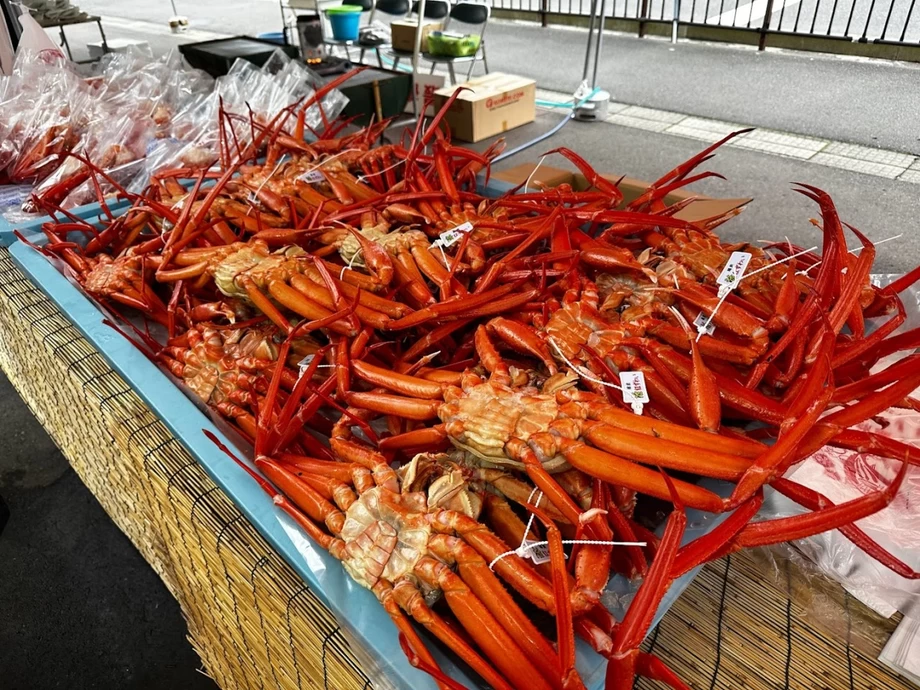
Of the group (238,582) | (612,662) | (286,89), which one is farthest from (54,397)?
(612,662)

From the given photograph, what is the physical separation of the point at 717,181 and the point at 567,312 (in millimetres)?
2943

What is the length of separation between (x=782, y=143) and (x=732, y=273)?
366 centimetres

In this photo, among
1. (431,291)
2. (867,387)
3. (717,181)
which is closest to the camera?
(867,387)

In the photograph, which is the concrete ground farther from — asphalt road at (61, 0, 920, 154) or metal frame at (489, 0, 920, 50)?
metal frame at (489, 0, 920, 50)

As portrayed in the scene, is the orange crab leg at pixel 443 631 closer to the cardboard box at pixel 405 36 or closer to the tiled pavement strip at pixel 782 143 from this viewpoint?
the tiled pavement strip at pixel 782 143

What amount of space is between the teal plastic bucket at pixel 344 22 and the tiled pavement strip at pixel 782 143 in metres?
3.03

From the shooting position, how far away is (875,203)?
3467mm

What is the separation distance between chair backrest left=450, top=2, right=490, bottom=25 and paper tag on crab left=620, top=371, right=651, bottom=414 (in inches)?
250

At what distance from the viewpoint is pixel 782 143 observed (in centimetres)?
439

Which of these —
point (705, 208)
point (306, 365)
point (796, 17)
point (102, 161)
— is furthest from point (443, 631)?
point (796, 17)

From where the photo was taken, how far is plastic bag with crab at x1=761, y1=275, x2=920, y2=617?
1265 millimetres

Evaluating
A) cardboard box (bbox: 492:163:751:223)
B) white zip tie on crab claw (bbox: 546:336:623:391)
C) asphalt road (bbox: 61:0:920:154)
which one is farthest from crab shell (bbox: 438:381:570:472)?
asphalt road (bbox: 61:0:920:154)

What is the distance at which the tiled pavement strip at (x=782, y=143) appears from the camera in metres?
3.92

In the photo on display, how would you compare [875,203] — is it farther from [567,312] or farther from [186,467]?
[186,467]
